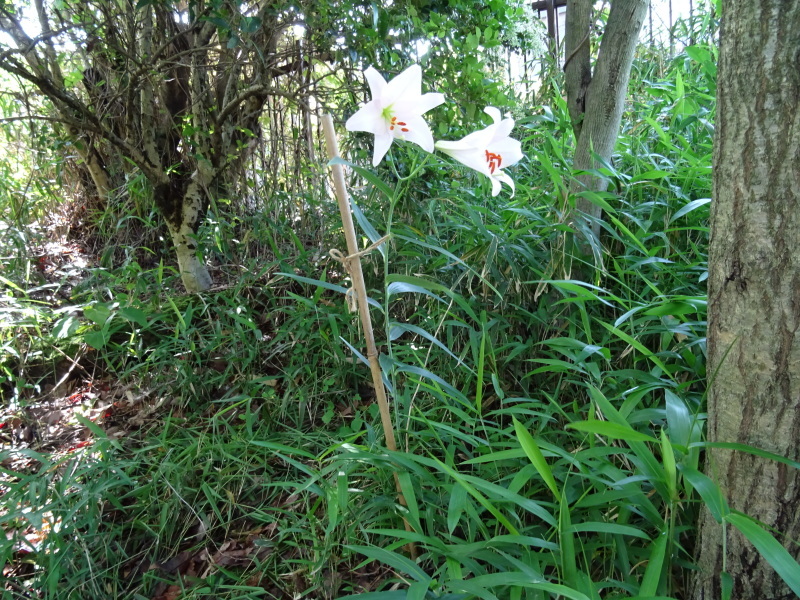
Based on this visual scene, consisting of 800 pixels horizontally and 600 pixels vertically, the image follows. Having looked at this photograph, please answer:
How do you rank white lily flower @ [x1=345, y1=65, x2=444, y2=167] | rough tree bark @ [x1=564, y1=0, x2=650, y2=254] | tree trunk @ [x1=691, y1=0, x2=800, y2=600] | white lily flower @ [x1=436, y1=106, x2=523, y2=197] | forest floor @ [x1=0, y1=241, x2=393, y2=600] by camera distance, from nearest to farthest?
tree trunk @ [x1=691, y1=0, x2=800, y2=600] < white lily flower @ [x1=345, y1=65, x2=444, y2=167] < white lily flower @ [x1=436, y1=106, x2=523, y2=197] < forest floor @ [x1=0, y1=241, x2=393, y2=600] < rough tree bark @ [x1=564, y1=0, x2=650, y2=254]

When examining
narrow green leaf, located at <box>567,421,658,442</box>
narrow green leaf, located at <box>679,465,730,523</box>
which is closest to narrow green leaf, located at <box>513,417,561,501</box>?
narrow green leaf, located at <box>567,421,658,442</box>

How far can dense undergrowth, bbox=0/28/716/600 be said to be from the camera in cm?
100

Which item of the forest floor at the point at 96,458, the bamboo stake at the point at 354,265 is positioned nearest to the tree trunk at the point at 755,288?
the bamboo stake at the point at 354,265

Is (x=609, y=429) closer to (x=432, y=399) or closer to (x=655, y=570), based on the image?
(x=655, y=570)

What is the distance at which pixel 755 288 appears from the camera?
32.0 inches

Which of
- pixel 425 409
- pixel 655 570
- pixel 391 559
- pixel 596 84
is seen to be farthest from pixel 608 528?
pixel 596 84

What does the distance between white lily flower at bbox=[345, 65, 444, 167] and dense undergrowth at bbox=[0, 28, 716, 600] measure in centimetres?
20

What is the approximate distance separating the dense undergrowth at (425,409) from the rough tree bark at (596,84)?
0.09 metres

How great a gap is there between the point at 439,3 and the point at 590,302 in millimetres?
1145

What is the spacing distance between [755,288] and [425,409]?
966mm

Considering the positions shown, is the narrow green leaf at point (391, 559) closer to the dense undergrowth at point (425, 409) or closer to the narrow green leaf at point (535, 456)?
the dense undergrowth at point (425, 409)

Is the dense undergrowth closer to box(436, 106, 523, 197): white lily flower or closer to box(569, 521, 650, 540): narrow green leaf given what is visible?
box(569, 521, 650, 540): narrow green leaf

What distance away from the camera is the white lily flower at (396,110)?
87 centimetres

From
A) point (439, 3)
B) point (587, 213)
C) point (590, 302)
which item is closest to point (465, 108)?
point (439, 3)
